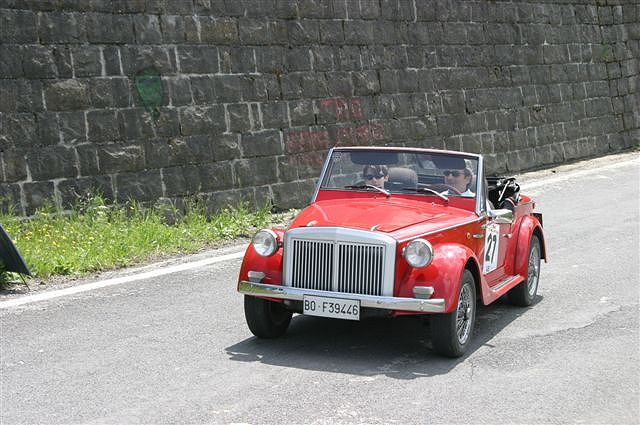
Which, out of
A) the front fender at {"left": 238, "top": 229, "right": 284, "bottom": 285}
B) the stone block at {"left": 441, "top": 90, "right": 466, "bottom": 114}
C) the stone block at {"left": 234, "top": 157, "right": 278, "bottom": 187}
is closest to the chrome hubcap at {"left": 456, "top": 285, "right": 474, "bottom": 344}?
the front fender at {"left": 238, "top": 229, "right": 284, "bottom": 285}

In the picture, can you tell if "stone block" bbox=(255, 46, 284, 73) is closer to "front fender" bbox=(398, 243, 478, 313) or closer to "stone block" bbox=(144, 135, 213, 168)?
"stone block" bbox=(144, 135, 213, 168)

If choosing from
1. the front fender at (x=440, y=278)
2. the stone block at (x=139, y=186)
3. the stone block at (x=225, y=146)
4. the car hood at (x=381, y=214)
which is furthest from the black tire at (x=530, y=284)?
the stone block at (x=225, y=146)

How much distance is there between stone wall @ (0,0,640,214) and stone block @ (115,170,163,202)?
2 centimetres

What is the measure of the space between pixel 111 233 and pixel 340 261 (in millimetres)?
4815

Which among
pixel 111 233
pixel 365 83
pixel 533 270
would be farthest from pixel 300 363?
pixel 365 83

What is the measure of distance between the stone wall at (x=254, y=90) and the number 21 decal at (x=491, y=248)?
5520mm

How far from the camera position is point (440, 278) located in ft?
23.5

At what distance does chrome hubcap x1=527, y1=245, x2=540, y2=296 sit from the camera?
9.35 m

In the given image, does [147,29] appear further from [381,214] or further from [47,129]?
[381,214]

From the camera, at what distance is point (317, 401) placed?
625 cm

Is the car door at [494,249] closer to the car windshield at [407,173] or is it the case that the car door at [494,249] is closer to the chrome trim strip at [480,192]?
the chrome trim strip at [480,192]

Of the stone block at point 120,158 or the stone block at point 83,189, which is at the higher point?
the stone block at point 120,158

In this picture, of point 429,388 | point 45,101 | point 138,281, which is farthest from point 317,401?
point 45,101

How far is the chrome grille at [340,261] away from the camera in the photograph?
716cm
